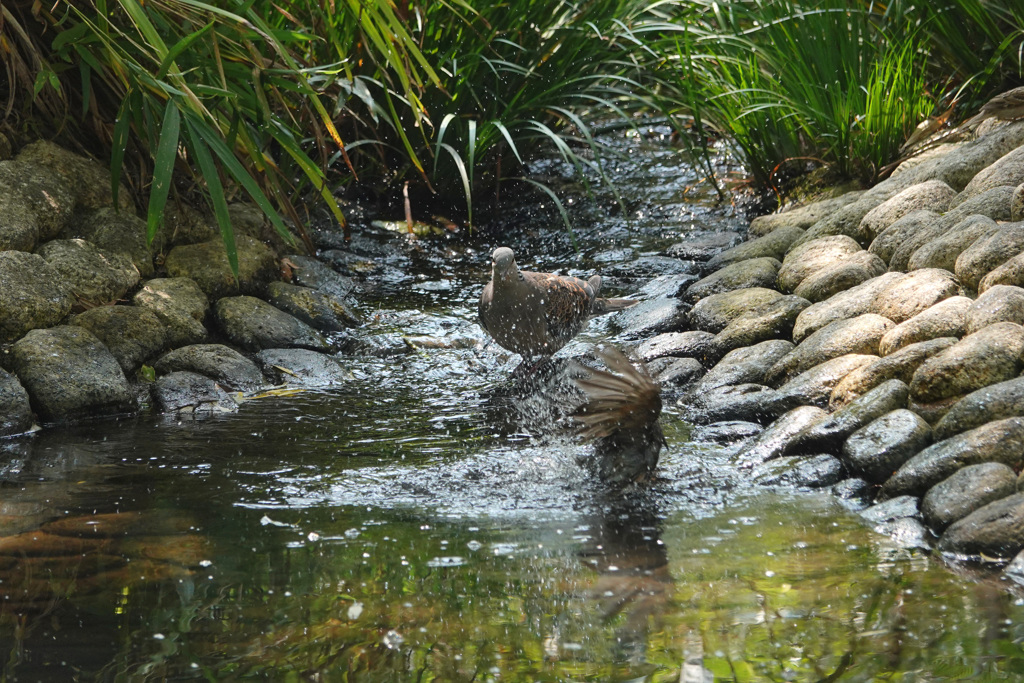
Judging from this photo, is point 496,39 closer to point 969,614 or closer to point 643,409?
point 643,409

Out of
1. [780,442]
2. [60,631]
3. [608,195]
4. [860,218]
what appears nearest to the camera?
[60,631]

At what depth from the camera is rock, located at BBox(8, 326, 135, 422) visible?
396 centimetres

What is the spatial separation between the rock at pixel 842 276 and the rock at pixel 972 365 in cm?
121

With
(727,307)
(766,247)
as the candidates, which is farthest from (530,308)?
(766,247)

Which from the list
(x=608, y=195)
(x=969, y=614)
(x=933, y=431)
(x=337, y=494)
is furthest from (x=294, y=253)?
(x=969, y=614)

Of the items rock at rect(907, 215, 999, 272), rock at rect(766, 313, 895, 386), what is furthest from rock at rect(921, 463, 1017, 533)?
rock at rect(907, 215, 999, 272)

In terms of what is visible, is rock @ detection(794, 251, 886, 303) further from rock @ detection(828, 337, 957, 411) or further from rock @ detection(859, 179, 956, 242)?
Result: rock @ detection(828, 337, 957, 411)

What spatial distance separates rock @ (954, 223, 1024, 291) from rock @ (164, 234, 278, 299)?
3.45 meters

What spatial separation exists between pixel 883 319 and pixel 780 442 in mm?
844

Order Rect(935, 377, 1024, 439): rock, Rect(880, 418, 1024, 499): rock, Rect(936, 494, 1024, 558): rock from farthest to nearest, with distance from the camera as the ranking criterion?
Rect(935, 377, 1024, 439): rock < Rect(880, 418, 1024, 499): rock < Rect(936, 494, 1024, 558): rock

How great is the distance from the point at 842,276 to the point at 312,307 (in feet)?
9.03

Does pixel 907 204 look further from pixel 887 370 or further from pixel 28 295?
pixel 28 295

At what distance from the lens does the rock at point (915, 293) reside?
3916 millimetres

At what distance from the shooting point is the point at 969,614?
7.27 feet
